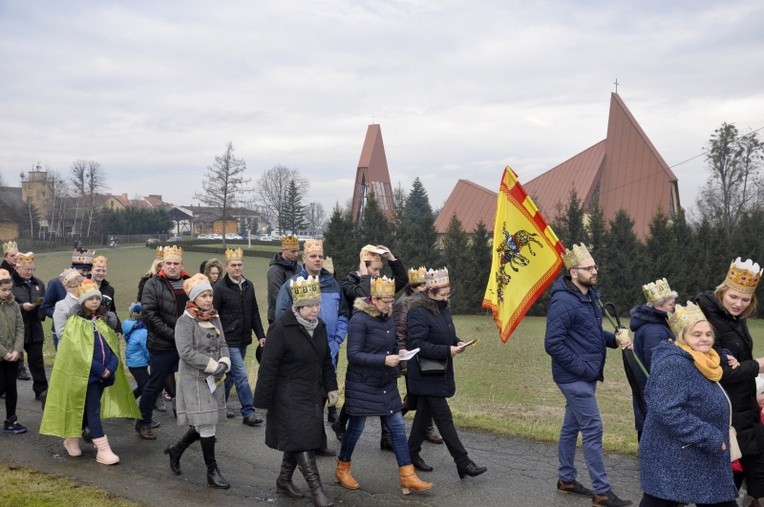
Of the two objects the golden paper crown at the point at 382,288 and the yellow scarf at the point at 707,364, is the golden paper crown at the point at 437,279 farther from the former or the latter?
the yellow scarf at the point at 707,364

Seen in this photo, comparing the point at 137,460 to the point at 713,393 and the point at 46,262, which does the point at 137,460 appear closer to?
the point at 713,393

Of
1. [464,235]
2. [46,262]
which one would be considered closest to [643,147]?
[464,235]

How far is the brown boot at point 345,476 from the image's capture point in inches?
243

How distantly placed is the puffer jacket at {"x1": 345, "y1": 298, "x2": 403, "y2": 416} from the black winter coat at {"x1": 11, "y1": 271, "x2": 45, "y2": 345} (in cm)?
518

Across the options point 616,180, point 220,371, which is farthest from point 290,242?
point 616,180

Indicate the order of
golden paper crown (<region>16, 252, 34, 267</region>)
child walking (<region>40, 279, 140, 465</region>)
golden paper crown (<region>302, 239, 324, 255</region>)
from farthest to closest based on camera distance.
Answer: golden paper crown (<region>16, 252, 34, 267</region>)
golden paper crown (<region>302, 239, 324, 255</region>)
child walking (<region>40, 279, 140, 465</region>)

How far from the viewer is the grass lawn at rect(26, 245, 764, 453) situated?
319 inches

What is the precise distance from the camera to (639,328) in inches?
241

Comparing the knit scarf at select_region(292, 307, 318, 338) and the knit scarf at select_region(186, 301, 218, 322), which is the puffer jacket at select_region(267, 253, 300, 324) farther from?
the knit scarf at select_region(292, 307, 318, 338)

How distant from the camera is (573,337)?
19.6ft

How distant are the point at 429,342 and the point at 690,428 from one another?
8.55ft

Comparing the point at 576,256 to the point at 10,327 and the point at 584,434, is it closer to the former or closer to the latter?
the point at 584,434

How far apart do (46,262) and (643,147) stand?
145ft

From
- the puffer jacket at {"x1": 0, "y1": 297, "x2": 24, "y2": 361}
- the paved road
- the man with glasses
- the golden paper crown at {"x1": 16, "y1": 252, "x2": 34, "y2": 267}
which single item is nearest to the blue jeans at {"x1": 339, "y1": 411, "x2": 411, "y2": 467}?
the paved road
